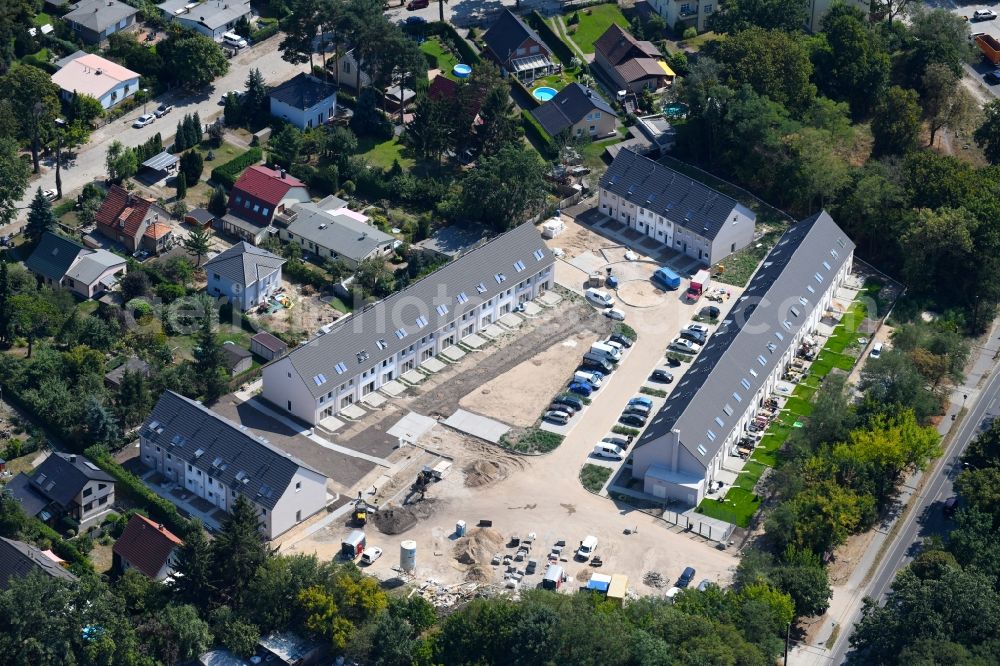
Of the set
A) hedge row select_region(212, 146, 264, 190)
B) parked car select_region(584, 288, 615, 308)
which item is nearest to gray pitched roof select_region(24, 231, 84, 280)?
hedge row select_region(212, 146, 264, 190)

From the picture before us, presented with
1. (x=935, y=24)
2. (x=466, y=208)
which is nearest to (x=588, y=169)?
(x=466, y=208)

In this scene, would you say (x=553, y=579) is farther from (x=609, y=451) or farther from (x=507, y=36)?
(x=507, y=36)

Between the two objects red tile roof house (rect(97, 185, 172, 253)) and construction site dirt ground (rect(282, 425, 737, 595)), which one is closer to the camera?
construction site dirt ground (rect(282, 425, 737, 595))

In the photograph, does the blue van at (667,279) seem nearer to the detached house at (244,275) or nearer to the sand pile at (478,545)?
the detached house at (244,275)

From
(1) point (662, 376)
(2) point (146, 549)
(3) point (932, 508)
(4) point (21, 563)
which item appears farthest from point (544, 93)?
(4) point (21, 563)

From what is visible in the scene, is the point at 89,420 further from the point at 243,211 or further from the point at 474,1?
the point at 474,1

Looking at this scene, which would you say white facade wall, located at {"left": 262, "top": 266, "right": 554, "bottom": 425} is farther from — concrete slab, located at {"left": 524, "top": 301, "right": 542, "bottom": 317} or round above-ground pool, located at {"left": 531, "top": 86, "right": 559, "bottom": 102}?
round above-ground pool, located at {"left": 531, "top": 86, "right": 559, "bottom": 102}
